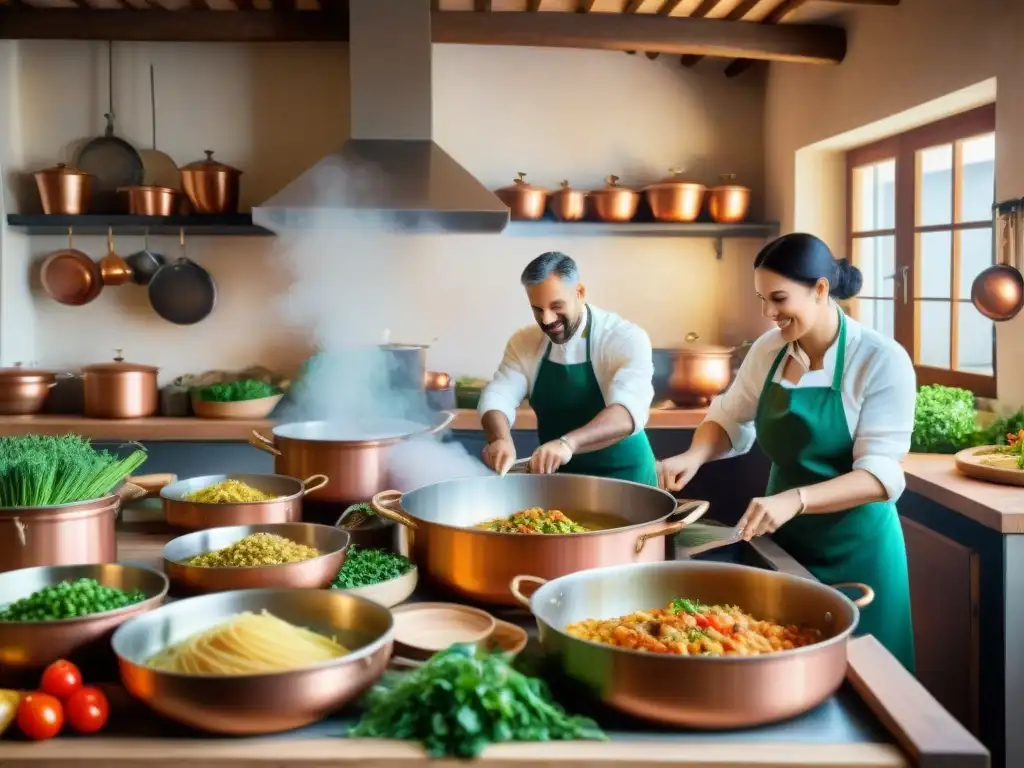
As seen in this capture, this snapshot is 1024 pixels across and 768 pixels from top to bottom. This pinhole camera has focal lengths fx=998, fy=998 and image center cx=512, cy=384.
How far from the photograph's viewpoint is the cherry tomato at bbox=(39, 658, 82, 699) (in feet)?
4.60

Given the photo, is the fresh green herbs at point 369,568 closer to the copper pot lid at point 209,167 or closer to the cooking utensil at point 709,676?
the cooking utensil at point 709,676

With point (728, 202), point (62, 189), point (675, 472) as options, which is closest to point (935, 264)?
point (728, 202)

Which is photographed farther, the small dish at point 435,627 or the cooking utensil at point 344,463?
the cooking utensil at point 344,463

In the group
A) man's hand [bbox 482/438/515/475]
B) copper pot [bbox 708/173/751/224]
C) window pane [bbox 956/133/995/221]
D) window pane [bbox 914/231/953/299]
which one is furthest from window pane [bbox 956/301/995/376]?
man's hand [bbox 482/438/515/475]

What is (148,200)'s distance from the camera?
508 centimetres

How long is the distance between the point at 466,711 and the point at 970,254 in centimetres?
339

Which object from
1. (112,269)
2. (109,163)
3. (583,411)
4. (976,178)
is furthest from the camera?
Result: (109,163)

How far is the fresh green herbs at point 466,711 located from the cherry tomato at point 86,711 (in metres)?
0.36

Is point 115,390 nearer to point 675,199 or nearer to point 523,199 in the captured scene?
point 523,199

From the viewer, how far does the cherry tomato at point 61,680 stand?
140cm

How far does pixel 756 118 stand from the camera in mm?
5676

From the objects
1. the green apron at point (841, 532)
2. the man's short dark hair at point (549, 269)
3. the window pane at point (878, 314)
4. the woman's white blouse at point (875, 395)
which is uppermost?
the man's short dark hair at point (549, 269)

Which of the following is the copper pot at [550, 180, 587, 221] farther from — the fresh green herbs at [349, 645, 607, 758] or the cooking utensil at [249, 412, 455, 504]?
the fresh green herbs at [349, 645, 607, 758]

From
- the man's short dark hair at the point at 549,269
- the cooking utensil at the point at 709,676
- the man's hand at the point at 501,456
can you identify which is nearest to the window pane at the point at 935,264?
the man's short dark hair at the point at 549,269
